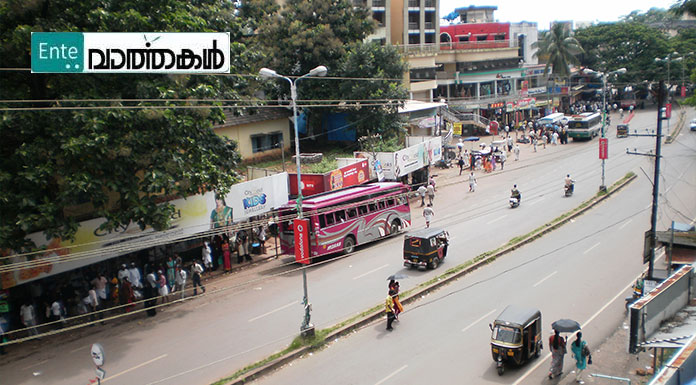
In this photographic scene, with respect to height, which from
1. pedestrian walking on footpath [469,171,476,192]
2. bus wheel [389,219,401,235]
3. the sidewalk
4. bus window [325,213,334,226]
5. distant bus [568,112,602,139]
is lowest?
the sidewalk

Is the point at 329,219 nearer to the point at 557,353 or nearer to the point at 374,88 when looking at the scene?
the point at 557,353

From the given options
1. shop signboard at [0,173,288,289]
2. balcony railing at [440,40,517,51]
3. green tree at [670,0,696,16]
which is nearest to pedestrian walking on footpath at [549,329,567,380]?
shop signboard at [0,173,288,289]

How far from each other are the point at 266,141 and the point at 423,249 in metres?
17.0

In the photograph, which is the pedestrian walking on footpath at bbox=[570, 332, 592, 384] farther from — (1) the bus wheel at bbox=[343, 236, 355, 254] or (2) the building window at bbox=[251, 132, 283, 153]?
(2) the building window at bbox=[251, 132, 283, 153]

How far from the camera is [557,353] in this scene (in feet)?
49.1

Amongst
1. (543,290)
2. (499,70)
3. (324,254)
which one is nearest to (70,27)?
(324,254)

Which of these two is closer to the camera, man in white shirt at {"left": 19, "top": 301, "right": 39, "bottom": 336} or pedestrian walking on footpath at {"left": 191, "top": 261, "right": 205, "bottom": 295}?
man in white shirt at {"left": 19, "top": 301, "right": 39, "bottom": 336}

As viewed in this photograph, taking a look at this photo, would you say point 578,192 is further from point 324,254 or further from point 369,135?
point 324,254

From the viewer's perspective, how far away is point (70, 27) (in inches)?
687

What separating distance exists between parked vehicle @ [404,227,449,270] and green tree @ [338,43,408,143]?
53.8 ft

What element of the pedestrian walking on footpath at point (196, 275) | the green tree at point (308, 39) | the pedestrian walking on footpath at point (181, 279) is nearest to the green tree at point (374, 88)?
the green tree at point (308, 39)

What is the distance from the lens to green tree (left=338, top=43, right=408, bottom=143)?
39.3 metres

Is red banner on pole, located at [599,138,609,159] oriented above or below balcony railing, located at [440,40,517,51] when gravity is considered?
below

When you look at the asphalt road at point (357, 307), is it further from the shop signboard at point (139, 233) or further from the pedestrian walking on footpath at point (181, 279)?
the shop signboard at point (139, 233)
